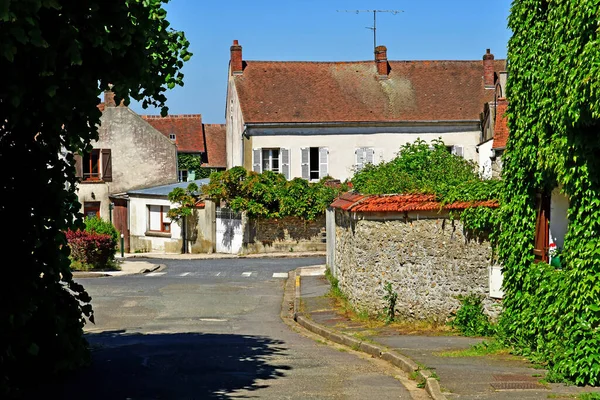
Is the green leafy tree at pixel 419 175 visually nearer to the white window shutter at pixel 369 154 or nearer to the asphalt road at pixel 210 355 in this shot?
the asphalt road at pixel 210 355

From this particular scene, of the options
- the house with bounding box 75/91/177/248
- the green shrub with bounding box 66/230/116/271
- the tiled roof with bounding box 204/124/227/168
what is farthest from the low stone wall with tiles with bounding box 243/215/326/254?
the tiled roof with bounding box 204/124/227/168

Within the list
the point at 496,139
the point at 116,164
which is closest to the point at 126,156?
the point at 116,164

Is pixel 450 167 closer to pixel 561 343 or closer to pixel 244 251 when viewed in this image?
pixel 561 343

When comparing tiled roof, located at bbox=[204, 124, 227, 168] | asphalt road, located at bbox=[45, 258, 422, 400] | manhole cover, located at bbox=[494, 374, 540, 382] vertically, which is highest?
tiled roof, located at bbox=[204, 124, 227, 168]

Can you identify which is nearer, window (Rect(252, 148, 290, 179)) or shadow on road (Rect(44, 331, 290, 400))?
shadow on road (Rect(44, 331, 290, 400))

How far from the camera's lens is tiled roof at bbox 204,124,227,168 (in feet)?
213

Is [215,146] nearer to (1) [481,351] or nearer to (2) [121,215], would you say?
(2) [121,215]

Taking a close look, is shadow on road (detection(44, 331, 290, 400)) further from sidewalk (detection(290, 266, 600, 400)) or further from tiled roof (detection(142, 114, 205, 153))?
tiled roof (detection(142, 114, 205, 153))

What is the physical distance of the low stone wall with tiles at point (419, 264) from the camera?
1505cm

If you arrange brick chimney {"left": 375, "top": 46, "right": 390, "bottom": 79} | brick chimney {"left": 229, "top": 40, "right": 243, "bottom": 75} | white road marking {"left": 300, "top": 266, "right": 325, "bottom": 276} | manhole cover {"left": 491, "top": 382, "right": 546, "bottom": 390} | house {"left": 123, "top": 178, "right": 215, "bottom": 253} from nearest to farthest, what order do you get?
manhole cover {"left": 491, "top": 382, "right": 546, "bottom": 390} → white road marking {"left": 300, "top": 266, "right": 325, "bottom": 276} → house {"left": 123, "top": 178, "right": 215, "bottom": 253} → brick chimney {"left": 229, "top": 40, "right": 243, "bottom": 75} → brick chimney {"left": 375, "top": 46, "right": 390, "bottom": 79}

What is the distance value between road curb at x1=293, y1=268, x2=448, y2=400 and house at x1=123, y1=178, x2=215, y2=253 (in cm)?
2233

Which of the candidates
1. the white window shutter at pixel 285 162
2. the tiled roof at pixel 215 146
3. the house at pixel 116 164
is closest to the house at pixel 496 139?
the white window shutter at pixel 285 162

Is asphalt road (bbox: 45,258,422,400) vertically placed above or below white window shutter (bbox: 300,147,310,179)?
below

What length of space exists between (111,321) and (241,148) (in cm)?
2772
